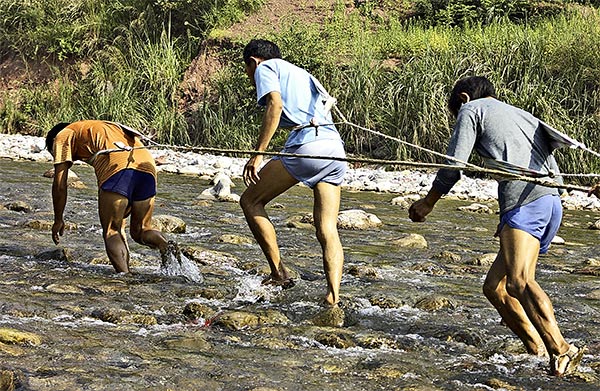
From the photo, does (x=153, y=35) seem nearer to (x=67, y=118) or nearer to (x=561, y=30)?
(x=67, y=118)

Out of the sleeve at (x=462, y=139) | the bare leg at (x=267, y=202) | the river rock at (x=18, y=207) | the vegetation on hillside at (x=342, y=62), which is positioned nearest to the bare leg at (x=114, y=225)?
the bare leg at (x=267, y=202)

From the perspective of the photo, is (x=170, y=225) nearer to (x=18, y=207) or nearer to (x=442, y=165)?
(x=18, y=207)

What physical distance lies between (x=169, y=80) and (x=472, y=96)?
52.2 feet

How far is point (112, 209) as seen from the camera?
6.15 m

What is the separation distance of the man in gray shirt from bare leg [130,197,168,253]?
247 cm

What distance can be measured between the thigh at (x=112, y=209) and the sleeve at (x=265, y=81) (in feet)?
4.14

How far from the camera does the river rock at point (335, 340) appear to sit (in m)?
4.61

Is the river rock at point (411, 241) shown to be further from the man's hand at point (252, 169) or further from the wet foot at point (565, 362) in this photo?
the wet foot at point (565, 362)

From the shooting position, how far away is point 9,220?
27.2ft

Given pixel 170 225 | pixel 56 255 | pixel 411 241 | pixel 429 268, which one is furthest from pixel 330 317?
pixel 170 225

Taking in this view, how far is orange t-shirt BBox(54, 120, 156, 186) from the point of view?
612 centimetres

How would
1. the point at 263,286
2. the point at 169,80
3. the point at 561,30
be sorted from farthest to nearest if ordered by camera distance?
the point at 169,80, the point at 561,30, the point at 263,286

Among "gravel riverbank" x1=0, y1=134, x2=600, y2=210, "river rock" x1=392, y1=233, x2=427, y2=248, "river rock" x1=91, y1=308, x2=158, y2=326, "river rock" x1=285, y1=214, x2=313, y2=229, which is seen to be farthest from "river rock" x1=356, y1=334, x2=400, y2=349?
"gravel riverbank" x1=0, y1=134, x2=600, y2=210

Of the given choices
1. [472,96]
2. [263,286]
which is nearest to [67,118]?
[263,286]
